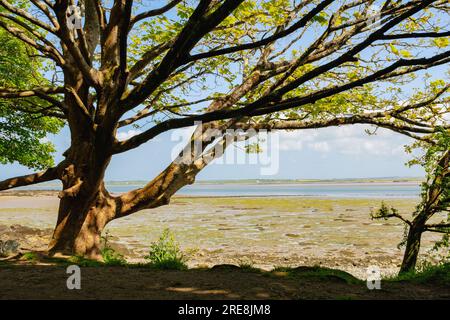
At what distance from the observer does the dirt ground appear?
17.6 feet

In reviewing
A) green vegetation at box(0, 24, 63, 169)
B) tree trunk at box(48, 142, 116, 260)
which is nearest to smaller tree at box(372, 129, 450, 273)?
tree trunk at box(48, 142, 116, 260)

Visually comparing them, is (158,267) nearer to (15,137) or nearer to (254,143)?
(254,143)

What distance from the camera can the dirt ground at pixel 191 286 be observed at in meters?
5.37

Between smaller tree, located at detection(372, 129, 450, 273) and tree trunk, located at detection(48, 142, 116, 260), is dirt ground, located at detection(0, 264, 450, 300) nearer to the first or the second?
tree trunk, located at detection(48, 142, 116, 260)

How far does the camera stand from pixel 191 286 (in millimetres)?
5879

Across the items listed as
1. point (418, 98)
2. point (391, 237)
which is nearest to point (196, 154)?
point (418, 98)

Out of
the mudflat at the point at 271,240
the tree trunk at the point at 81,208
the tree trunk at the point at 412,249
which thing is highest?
the tree trunk at the point at 81,208

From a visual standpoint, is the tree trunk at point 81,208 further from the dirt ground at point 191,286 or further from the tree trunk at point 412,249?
the tree trunk at point 412,249

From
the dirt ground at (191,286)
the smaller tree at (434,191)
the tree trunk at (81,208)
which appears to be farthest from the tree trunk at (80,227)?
the smaller tree at (434,191)

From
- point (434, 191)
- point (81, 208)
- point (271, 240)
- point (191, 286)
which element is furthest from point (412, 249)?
point (271, 240)

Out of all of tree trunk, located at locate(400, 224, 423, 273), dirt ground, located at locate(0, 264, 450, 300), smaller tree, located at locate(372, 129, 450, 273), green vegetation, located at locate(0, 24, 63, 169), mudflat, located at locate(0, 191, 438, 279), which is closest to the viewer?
dirt ground, located at locate(0, 264, 450, 300)

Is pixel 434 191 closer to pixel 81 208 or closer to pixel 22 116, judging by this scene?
pixel 81 208
